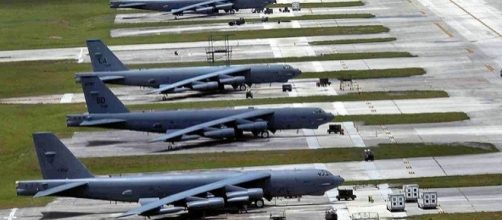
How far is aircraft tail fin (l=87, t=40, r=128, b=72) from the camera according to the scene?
477 feet

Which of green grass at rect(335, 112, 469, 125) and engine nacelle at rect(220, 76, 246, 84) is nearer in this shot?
green grass at rect(335, 112, 469, 125)

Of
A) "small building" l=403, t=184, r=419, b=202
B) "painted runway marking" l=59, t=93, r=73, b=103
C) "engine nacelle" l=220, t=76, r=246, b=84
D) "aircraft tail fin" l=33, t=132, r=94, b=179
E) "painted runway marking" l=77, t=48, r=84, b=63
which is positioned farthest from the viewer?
"painted runway marking" l=77, t=48, r=84, b=63

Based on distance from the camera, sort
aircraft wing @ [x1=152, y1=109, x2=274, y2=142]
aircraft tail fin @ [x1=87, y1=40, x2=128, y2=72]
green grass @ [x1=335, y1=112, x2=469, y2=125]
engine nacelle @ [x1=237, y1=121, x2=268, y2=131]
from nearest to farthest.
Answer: aircraft wing @ [x1=152, y1=109, x2=274, y2=142]
engine nacelle @ [x1=237, y1=121, x2=268, y2=131]
green grass @ [x1=335, y1=112, x2=469, y2=125]
aircraft tail fin @ [x1=87, y1=40, x2=128, y2=72]

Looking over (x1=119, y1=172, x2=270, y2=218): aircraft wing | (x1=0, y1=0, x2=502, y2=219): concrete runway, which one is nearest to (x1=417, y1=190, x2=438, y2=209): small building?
(x1=0, y1=0, x2=502, y2=219): concrete runway

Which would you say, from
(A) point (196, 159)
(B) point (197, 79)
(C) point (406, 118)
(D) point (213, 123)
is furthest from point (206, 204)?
(B) point (197, 79)

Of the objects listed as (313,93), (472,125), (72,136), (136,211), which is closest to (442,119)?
(472,125)

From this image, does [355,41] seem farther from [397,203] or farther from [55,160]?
[55,160]

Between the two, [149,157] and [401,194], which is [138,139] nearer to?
[149,157]

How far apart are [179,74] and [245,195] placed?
5544 centimetres

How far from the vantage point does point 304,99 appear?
140500 millimetres

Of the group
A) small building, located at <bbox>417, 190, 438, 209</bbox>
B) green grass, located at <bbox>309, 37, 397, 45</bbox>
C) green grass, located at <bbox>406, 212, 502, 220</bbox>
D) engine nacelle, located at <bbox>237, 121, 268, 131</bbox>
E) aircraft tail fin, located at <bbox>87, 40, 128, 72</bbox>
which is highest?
green grass, located at <bbox>309, 37, 397, 45</bbox>

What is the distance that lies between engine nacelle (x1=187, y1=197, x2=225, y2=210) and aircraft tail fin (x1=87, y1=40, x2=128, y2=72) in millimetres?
56946

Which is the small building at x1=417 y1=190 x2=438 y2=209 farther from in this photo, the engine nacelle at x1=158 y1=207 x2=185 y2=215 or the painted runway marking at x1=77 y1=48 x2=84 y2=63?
the painted runway marking at x1=77 y1=48 x2=84 y2=63

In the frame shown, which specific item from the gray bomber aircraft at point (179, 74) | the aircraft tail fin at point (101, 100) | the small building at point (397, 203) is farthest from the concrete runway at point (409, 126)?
the gray bomber aircraft at point (179, 74)
